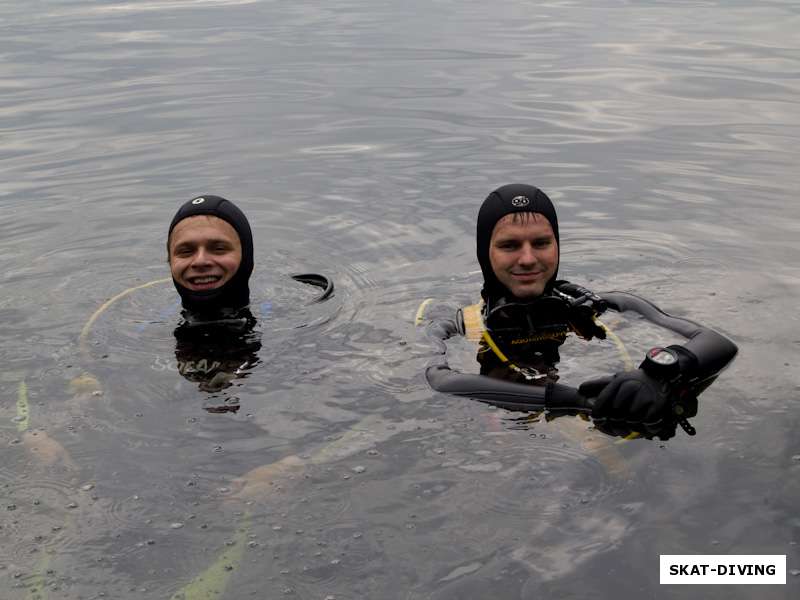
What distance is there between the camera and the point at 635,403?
19.8ft

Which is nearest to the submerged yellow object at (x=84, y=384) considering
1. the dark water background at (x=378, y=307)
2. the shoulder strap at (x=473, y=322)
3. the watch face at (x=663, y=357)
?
the dark water background at (x=378, y=307)

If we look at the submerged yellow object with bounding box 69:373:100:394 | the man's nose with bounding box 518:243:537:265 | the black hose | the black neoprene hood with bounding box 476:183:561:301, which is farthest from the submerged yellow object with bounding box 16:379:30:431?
the man's nose with bounding box 518:243:537:265

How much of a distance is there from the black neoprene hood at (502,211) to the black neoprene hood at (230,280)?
6.21 ft

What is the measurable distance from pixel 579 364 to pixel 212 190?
20.0 ft

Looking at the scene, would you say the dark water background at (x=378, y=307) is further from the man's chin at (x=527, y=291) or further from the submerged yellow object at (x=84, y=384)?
the man's chin at (x=527, y=291)


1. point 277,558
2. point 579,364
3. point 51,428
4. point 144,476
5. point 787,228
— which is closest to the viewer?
point 277,558

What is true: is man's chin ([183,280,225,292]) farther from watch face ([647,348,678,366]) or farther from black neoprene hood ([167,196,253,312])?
watch face ([647,348,678,366])

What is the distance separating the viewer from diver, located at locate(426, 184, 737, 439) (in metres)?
6.48

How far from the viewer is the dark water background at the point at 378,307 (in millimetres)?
5082

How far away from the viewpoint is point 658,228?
406 inches

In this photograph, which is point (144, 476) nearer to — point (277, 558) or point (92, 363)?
point (277, 558)

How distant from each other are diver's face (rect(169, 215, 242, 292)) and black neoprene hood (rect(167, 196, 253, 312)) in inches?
1.6

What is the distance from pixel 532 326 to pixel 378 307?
60.0 inches

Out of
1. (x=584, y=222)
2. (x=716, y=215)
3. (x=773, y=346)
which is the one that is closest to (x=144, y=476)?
(x=773, y=346)
